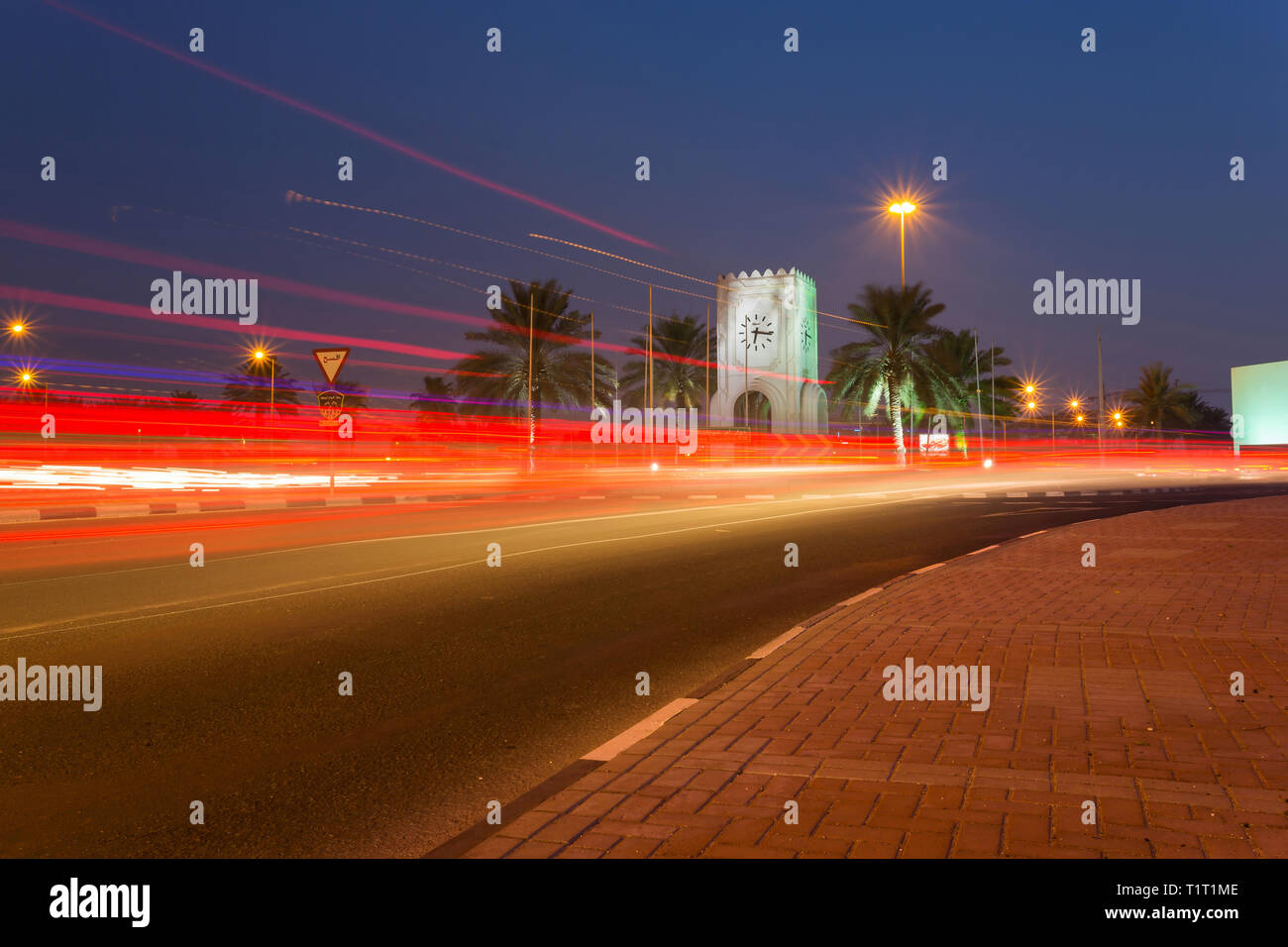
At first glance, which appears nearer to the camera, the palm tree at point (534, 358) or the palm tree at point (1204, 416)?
the palm tree at point (534, 358)

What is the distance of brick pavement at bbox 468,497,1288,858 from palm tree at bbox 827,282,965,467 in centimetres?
4311

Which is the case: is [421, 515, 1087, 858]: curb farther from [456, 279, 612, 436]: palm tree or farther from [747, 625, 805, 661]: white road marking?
[456, 279, 612, 436]: palm tree

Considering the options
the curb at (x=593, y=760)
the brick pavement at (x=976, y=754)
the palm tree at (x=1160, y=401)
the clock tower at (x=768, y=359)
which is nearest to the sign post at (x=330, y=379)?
the brick pavement at (x=976, y=754)

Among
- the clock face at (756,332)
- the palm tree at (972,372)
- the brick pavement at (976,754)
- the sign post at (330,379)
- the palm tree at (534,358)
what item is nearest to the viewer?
the brick pavement at (976,754)

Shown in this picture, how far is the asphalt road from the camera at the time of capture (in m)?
3.84

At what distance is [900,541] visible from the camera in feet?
47.9

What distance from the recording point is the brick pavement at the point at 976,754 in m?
3.27

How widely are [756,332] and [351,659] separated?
65.3 m

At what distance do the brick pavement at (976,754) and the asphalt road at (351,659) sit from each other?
634 mm

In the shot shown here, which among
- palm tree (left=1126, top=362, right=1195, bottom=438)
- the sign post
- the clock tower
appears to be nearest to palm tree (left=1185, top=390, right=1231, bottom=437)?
palm tree (left=1126, top=362, right=1195, bottom=438)

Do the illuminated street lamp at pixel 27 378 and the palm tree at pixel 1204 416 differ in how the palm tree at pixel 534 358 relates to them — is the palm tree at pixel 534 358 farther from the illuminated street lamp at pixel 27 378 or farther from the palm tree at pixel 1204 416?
the palm tree at pixel 1204 416
